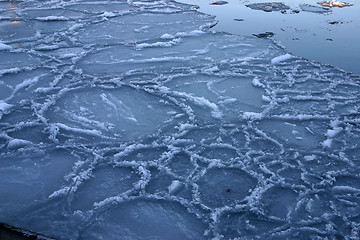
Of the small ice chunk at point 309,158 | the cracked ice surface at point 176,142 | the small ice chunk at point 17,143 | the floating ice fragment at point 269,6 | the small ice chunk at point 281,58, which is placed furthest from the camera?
the floating ice fragment at point 269,6

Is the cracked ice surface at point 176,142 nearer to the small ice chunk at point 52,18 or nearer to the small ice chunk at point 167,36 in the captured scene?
the small ice chunk at point 167,36

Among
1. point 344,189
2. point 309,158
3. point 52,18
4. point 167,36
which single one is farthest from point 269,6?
point 344,189

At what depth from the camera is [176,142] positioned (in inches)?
119

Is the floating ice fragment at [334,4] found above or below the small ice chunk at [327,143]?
above

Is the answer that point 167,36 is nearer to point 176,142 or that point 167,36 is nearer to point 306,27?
point 306,27

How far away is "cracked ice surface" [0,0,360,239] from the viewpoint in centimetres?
228

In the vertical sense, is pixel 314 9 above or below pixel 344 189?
above

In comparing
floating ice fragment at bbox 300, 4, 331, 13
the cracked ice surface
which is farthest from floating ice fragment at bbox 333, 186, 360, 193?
floating ice fragment at bbox 300, 4, 331, 13

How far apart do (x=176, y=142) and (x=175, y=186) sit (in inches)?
23.2

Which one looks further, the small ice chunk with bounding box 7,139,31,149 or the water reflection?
the water reflection

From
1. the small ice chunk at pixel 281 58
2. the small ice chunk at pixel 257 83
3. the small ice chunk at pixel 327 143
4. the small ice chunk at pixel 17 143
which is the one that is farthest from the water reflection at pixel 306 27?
the small ice chunk at pixel 17 143

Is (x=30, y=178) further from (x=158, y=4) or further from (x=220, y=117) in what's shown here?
(x=158, y=4)

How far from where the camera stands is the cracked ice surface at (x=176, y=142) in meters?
2.28

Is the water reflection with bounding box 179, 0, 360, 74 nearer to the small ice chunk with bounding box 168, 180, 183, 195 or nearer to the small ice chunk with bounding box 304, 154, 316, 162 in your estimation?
the small ice chunk with bounding box 304, 154, 316, 162
